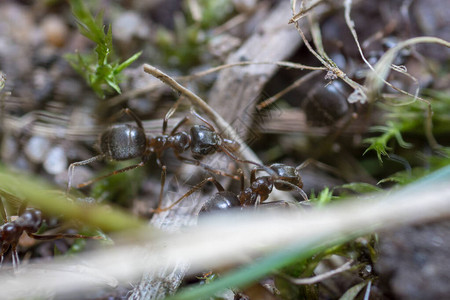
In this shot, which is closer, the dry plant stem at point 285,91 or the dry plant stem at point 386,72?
the dry plant stem at point 386,72

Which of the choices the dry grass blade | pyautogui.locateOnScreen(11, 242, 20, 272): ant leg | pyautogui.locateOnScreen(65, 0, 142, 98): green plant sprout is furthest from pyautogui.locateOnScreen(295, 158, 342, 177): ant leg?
pyautogui.locateOnScreen(11, 242, 20, 272): ant leg

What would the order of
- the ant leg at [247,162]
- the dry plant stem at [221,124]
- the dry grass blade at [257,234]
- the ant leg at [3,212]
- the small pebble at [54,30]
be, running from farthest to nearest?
the small pebble at [54,30]
the dry plant stem at [221,124]
the ant leg at [247,162]
the ant leg at [3,212]
the dry grass blade at [257,234]

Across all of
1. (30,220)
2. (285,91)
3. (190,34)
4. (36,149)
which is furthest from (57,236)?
(190,34)

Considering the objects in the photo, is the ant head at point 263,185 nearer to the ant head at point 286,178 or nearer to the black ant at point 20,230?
the ant head at point 286,178

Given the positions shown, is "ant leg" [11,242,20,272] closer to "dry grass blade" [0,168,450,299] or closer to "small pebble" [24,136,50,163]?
"dry grass blade" [0,168,450,299]

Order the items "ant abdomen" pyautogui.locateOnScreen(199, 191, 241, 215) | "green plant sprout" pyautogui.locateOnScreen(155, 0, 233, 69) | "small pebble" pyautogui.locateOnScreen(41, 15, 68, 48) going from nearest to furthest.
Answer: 1. "ant abdomen" pyautogui.locateOnScreen(199, 191, 241, 215)
2. "green plant sprout" pyautogui.locateOnScreen(155, 0, 233, 69)
3. "small pebble" pyautogui.locateOnScreen(41, 15, 68, 48)

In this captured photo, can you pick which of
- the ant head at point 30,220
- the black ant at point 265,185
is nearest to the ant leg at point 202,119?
the black ant at point 265,185

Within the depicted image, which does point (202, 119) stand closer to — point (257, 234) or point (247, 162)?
point (247, 162)

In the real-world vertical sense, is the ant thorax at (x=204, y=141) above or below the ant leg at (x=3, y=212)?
above
